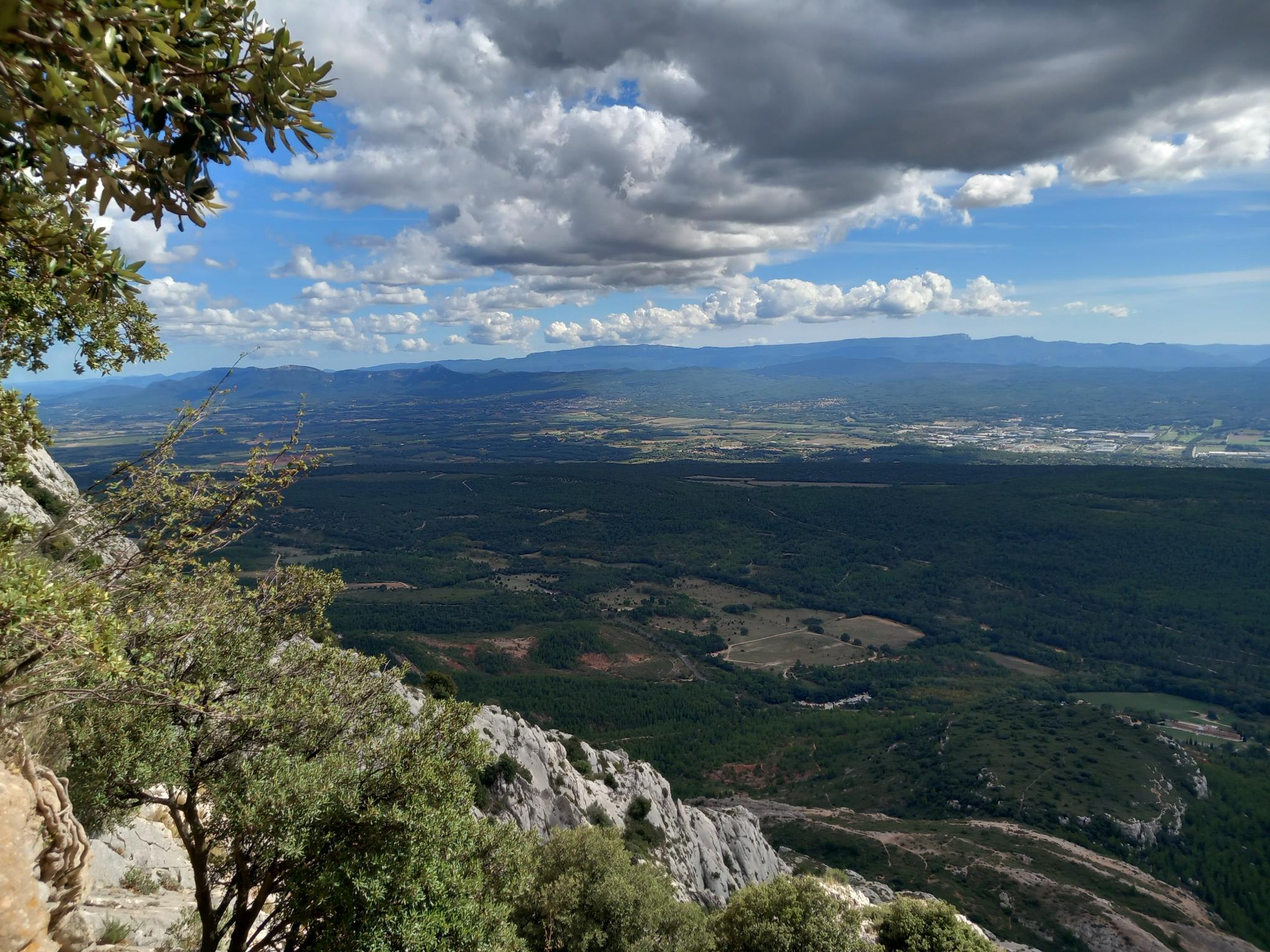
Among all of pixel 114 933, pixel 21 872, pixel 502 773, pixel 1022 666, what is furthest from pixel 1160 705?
pixel 21 872

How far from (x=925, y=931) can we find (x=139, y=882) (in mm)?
26085

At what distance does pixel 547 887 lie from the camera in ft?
71.8

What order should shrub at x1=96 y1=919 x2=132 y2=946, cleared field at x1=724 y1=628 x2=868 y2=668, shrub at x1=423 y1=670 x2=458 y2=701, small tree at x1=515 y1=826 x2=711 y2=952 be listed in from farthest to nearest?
cleared field at x1=724 y1=628 x2=868 y2=668 < shrub at x1=423 y1=670 x2=458 y2=701 < small tree at x1=515 y1=826 x2=711 y2=952 < shrub at x1=96 y1=919 x2=132 y2=946

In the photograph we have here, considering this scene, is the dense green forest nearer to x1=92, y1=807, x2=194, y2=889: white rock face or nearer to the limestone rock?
x1=92, y1=807, x2=194, y2=889: white rock face

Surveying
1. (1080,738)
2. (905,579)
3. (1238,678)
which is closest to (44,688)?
(1080,738)

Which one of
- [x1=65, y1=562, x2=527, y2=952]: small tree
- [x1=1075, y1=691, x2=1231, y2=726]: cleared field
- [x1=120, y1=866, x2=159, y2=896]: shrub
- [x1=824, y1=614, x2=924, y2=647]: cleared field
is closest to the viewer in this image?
[x1=65, y1=562, x2=527, y2=952]: small tree

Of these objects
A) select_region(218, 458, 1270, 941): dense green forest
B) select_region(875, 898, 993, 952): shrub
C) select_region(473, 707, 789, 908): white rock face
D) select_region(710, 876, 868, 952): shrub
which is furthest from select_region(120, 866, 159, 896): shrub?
select_region(875, 898, 993, 952): shrub

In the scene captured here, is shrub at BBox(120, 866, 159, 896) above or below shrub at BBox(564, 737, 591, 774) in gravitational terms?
above

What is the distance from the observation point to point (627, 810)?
155 feet

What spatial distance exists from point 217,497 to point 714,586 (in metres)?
191

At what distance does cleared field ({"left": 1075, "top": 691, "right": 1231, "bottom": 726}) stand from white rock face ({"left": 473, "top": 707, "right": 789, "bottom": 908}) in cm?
10310

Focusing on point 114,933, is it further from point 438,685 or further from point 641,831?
point 641,831

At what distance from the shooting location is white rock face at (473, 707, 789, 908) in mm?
40406

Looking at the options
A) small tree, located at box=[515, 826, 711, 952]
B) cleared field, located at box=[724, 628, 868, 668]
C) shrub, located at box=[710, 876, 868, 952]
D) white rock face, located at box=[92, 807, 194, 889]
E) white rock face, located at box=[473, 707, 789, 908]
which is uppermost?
white rock face, located at box=[92, 807, 194, 889]
